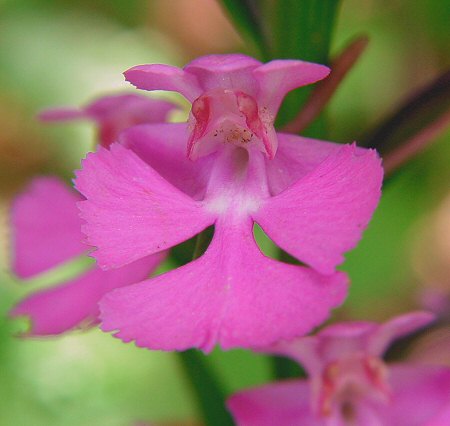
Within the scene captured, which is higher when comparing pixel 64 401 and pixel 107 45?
pixel 107 45

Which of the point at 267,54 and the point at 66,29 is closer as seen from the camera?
the point at 267,54

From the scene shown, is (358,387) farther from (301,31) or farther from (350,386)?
(301,31)

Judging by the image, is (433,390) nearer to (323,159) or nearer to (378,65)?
(323,159)

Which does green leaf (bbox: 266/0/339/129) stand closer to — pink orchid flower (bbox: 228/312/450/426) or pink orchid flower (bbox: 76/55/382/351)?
pink orchid flower (bbox: 76/55/382/351)

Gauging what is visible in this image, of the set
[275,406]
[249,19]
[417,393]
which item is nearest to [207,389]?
[275,406]

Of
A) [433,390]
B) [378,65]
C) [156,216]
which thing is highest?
[378,65]

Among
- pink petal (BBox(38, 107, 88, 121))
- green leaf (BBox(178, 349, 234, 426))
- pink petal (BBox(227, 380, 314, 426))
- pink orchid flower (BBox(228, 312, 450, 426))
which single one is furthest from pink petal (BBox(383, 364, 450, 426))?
pink petal (BBox(38, 107, 88, 121))

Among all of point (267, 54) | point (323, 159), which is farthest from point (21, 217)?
point (323, 159)
